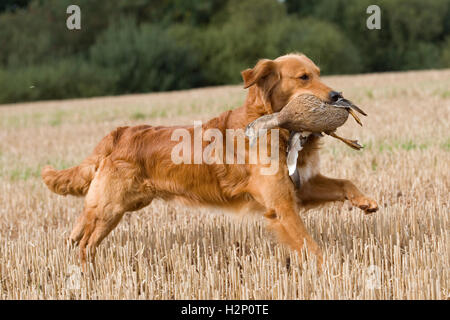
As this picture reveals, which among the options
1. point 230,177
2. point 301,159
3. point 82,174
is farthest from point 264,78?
point 82,174

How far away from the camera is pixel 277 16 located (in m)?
37.1

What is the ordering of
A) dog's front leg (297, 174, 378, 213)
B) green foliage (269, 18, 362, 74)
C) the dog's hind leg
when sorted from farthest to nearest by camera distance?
1. green foliage (269, 18, 362, 74)
2. the dog's hind leg
3. dog's front leg (297, 174, 378, 213)

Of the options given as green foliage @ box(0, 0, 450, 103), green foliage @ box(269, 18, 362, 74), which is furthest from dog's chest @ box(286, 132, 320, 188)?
green foliage @ box(269, 18, 362, 74)

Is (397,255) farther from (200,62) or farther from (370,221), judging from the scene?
(200,62)

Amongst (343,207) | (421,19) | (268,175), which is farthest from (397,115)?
(421,19)

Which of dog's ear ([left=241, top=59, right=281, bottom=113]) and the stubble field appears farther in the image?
dog's ear ([left=241, top=59, right=281, bottom=113])

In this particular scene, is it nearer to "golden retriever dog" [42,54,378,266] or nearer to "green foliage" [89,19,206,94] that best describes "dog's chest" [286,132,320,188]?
"golden retriever dog" [42,54,378,266]

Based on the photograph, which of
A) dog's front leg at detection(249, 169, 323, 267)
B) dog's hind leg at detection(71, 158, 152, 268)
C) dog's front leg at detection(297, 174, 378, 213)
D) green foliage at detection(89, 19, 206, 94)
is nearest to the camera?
dog's front leg at detection(249, 169, 323, 267)

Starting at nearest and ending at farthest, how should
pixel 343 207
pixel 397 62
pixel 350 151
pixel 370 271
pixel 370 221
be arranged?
pixel 370 271
pixel 370 221
pixel 343 207
pixel 350 151
pixel 397 62

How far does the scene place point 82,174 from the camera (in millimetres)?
4461

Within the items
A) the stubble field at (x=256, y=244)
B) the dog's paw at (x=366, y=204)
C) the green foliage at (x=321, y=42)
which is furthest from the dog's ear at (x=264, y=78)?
the green foliage at (x=321, y=42)

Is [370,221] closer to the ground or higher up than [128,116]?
closer to the ground

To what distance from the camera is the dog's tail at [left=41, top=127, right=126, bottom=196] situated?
436cm

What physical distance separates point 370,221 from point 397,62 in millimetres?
35703
